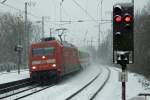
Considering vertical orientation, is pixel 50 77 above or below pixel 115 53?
below

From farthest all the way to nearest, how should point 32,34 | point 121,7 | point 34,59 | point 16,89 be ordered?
point 32,34 < point 34,59 < point 16,89 < point 121,7

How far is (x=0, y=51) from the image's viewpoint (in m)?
77.4

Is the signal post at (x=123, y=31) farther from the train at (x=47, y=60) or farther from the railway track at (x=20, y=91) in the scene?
the train at (x=47, y=60)

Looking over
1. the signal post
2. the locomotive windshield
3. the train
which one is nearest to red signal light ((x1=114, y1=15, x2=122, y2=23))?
the signal post

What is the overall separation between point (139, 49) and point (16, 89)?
2583 cm

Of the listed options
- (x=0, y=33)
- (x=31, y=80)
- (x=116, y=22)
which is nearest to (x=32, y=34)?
(x=0, y=33)

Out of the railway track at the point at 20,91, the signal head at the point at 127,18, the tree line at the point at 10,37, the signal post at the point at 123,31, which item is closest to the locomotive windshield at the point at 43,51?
the railway track at the point at 20,91

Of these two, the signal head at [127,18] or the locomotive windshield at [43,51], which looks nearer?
the signal head at [127,18]

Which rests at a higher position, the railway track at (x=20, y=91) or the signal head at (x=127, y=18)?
the signal head at (x=127, y=18)

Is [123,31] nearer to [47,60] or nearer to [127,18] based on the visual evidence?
[127,18]

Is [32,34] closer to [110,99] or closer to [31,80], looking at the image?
[31,80]

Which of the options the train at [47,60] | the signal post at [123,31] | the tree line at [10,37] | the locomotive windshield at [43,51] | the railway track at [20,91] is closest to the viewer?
the signal post at [123,31]

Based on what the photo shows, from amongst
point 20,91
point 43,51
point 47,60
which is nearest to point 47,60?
point 47,60

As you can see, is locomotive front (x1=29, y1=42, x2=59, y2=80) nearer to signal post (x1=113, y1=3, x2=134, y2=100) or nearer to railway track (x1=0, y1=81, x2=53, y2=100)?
railway track (x1=0, y1=81, x2=53, y2=100)
